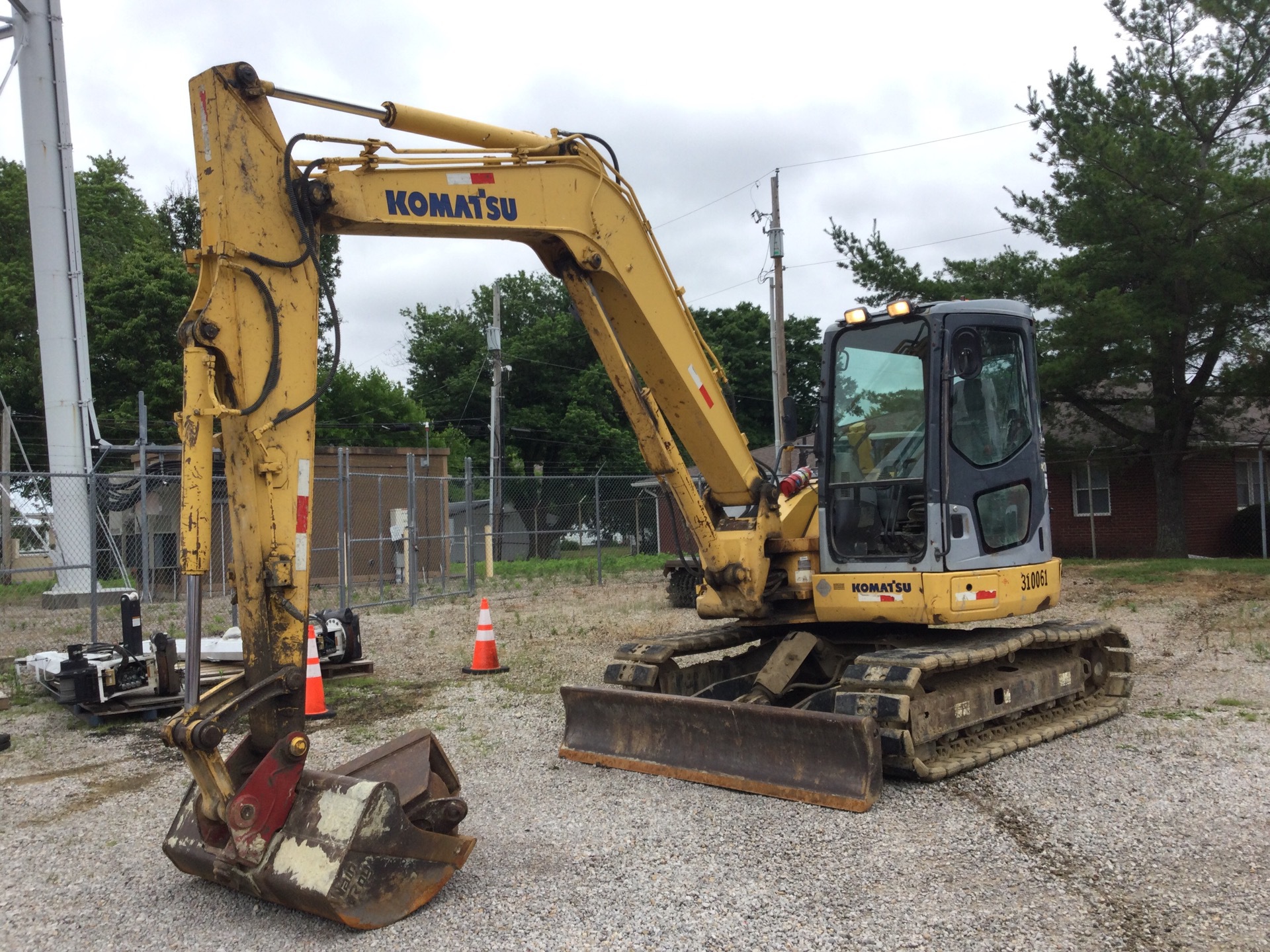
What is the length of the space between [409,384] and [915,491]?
45163 mm

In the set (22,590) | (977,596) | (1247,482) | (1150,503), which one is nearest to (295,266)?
(977,596)

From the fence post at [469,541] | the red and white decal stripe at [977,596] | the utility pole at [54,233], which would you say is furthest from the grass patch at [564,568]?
the red and white decal stripe at [977,596]

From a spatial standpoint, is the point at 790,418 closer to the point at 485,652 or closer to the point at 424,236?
the point at 424,236

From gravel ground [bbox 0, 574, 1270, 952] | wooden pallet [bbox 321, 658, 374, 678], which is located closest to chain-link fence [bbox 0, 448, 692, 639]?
wooden pallet [bbox 321, 658, 374, 678]

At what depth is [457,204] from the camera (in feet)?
18.1

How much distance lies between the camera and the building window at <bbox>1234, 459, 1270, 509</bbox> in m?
24.8

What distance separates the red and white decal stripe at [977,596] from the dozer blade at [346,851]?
11.1 feet

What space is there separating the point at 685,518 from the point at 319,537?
15376 millimetres

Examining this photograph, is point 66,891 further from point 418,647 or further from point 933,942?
point 418,647

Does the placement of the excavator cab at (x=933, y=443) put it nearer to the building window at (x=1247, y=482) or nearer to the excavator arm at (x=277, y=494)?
the excavator arm at (x=277, y=494)

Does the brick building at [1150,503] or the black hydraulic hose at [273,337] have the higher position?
the black hydraulic hose at [273,337]

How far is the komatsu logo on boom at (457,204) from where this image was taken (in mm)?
5250

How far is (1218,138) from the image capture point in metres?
20.2

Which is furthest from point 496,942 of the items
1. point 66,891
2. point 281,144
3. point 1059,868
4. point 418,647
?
point 418,647
